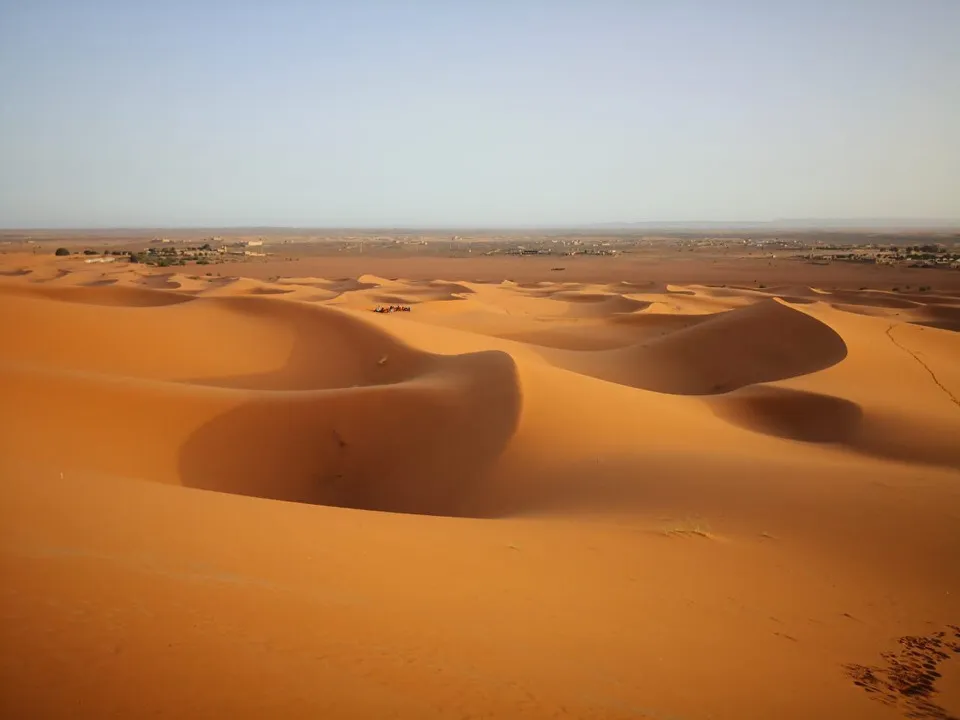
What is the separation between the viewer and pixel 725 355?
19.7m

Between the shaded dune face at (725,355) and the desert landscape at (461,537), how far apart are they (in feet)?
4.18

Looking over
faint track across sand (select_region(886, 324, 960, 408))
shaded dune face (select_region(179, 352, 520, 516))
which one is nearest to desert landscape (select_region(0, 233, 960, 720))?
shaded dune face (select_region(179, 352, 520, 516))

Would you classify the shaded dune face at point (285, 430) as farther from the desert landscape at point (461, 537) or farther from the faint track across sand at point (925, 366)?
the faint track across sand at point (925, 366)

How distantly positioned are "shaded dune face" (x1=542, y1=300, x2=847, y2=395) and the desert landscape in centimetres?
127

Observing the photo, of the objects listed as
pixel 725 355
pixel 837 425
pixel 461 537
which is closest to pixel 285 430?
pixel 461 537

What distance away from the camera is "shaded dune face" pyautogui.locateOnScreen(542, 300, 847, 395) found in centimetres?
1794

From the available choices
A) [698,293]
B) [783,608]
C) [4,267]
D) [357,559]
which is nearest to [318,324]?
[357,559]

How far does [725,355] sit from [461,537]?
51.3 feet

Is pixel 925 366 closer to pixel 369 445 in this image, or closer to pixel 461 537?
pixel 369 445

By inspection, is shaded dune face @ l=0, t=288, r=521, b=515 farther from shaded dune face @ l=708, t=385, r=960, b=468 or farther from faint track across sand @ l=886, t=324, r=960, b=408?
faint track across sand @ l=886, t=324, r=960, b=408

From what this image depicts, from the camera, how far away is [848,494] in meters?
7.21

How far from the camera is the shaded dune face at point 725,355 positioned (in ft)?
58.9

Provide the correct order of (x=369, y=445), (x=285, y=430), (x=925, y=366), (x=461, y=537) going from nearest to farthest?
(x=461, y=537)
(x=369, y=445)
(x=285, y=430)
(x=925, y=366)

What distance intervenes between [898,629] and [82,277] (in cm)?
4162
